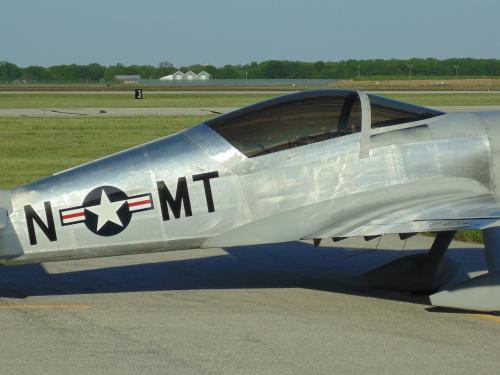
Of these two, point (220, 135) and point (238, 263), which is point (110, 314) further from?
point (238, 263)

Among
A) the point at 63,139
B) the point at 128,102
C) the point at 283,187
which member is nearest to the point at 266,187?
the point at 283,187

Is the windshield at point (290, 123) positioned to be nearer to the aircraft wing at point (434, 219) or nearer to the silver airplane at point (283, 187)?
the silver airplane at point (283, 187)

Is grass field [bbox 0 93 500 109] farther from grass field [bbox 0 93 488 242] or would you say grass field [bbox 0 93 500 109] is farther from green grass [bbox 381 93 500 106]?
grass field [bbox 0 93 488 242]

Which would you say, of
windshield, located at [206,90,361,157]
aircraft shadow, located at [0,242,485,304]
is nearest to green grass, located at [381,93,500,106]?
aircraft shadow, located at [0,242,485,304]

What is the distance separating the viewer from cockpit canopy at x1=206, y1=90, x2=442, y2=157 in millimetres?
8734

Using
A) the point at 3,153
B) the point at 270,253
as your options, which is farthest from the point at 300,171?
the point at 3,153

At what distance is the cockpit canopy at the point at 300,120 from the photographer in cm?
873

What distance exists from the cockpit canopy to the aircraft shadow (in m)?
1.75

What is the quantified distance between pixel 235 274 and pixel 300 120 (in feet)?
7.86

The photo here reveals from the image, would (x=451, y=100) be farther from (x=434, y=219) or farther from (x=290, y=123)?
(x=434, y=219)

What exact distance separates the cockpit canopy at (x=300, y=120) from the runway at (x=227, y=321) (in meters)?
1.58

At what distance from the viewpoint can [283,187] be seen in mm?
8648

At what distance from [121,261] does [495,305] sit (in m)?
4.76

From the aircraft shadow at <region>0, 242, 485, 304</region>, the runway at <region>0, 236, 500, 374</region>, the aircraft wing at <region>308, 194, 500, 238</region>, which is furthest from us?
the aircraft shadow at <region>0, 242, 485, 304</region>
